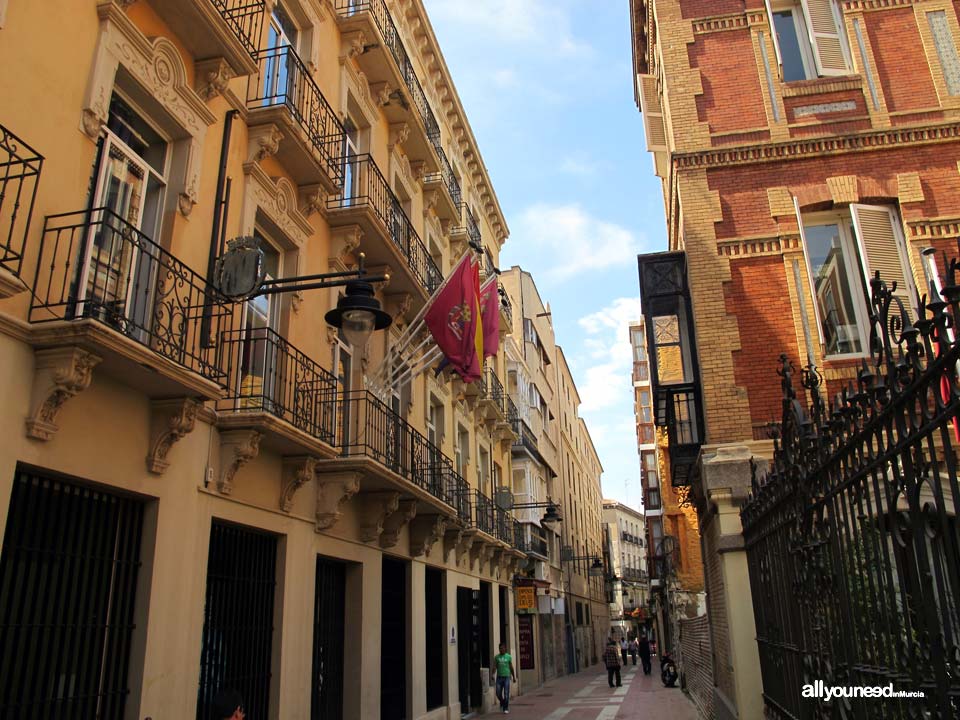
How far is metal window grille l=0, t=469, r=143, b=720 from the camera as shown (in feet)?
18.4

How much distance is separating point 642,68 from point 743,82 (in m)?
6.33

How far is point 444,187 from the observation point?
61.4 ft

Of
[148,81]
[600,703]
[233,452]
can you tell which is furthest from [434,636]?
[148,81]

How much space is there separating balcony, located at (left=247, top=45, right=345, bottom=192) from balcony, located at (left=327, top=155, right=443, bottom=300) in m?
0.49

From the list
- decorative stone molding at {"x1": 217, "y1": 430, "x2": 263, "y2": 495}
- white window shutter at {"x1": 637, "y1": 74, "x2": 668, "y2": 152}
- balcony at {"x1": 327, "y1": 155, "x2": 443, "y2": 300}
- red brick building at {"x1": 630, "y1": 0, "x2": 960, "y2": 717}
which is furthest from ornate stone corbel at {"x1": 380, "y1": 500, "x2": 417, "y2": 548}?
white window shutter at {"x1": 637, "y1": 74, "x2": 668, "y2": 152}

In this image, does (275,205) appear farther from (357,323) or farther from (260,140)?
(357,323)

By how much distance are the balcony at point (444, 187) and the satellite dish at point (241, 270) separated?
1085cm

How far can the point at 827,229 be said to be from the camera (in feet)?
38.6

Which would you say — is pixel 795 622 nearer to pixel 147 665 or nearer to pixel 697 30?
pixel 147 665

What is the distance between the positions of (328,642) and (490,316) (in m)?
7.37

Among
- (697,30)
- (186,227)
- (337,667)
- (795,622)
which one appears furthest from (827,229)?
(337,667)

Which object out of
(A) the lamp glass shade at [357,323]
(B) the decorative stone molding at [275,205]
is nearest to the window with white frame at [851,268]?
(A) the lamp glass shade at [357,323]

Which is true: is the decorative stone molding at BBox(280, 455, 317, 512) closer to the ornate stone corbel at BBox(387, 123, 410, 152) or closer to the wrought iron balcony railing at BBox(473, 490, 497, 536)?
the ornate stone corbel at BBox(387, 123, 410, 152)

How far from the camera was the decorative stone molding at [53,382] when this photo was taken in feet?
18.8
